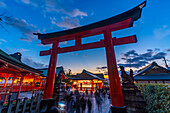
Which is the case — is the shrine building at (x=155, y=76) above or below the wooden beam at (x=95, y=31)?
below

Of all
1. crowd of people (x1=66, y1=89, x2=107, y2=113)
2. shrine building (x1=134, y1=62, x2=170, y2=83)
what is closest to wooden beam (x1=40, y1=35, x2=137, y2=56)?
crowd of people (x1=66, y1=89, x2=107, y2=113)

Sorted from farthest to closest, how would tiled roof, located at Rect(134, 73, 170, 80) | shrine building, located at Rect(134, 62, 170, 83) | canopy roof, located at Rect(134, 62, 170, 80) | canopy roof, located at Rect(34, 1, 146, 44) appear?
canopy roof, located at Rect(134, 62, 170, 80), shrine building, located at Rect(134, 62, 170, 83), tiled roof, located at Rect(134, 73, 170, 80), canopy roof, located at Rect(34, 1, 146, 44)

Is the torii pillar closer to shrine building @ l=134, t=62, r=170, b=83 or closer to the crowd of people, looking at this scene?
the crowd of people

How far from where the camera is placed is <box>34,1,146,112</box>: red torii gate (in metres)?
4.38

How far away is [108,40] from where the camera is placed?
17.9ft

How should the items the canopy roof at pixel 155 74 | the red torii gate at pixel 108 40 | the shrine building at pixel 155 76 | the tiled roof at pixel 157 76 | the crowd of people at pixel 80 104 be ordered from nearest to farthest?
the red torii gate at pixel 108 40 < the crowd of people at pixel 80 104 < the tiled roof at pixel 157 76 < the shrine building at pixel 155 76 < the canopy roof at pixel 155 74

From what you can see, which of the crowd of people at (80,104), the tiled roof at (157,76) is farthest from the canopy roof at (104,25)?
the tiled roof at (157,76)

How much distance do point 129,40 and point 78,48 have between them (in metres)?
4.05

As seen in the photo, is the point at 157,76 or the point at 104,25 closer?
the point at 104,25

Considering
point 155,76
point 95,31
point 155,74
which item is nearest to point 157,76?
point 155,76

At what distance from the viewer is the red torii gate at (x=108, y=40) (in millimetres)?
4375

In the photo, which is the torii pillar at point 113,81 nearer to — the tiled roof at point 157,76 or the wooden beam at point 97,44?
the wooden beam at point 97,44

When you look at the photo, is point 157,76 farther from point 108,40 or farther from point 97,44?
point 97,44

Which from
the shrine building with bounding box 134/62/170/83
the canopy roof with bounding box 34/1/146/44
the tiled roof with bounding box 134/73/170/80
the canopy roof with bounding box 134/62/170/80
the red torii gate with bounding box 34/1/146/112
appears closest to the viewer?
the red torii gate with bounding box 34/1/146/112
